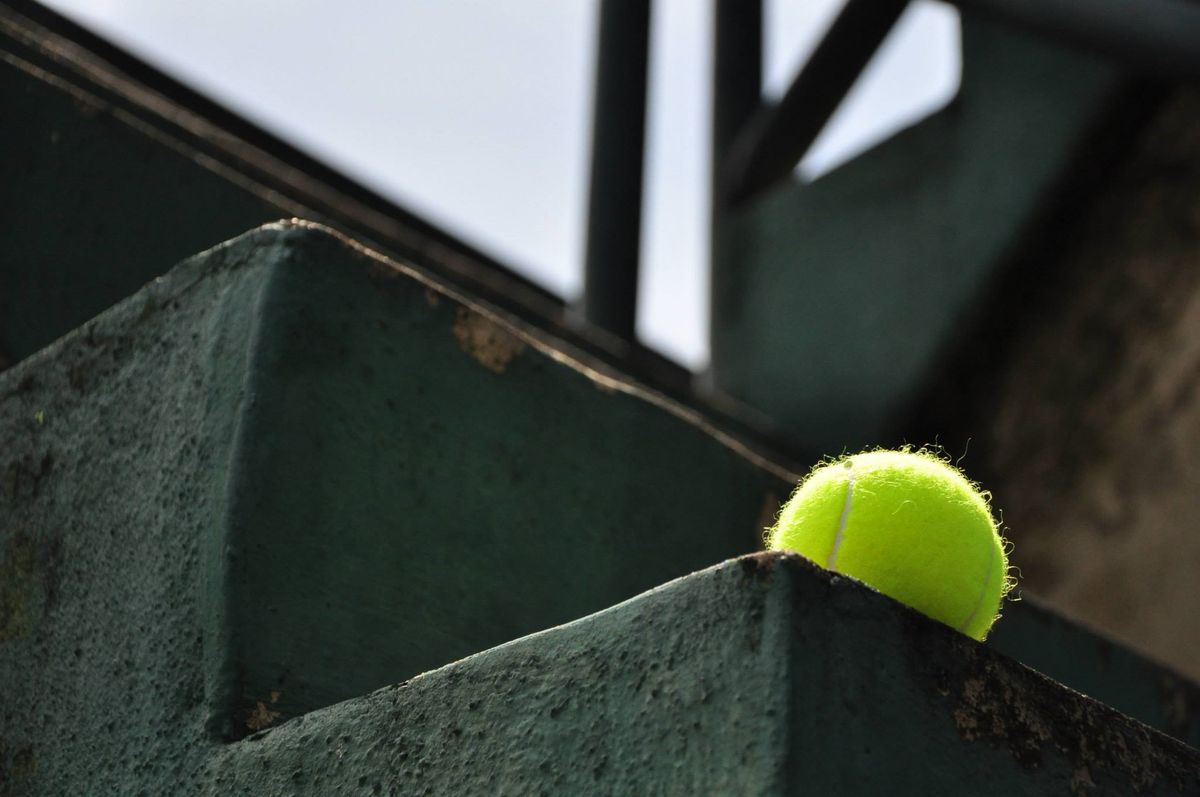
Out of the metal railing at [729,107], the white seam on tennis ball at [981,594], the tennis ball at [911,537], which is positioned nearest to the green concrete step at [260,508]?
the tennis ball at [911,537]

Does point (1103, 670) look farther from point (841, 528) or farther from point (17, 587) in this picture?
point (17, 587)

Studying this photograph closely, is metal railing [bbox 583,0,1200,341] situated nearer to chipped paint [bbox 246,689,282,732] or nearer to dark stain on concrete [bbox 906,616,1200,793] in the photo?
dark stain on concrete [bbox 906,616,1200,793]

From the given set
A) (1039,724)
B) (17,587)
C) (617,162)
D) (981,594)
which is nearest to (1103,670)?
(981,594)

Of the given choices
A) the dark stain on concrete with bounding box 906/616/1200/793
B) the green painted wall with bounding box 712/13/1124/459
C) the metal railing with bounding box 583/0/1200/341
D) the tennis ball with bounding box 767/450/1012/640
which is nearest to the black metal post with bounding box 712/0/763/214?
the metal railing with bounding box 583/0/1200/341

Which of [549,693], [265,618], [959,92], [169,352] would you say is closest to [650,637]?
[549,693]

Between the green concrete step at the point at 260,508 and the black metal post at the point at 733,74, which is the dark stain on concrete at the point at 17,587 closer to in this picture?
the green concrete step at the point at 260,508

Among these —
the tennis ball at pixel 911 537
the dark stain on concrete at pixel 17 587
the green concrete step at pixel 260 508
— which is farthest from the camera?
the dark stain on concrete at pixel 17 587
